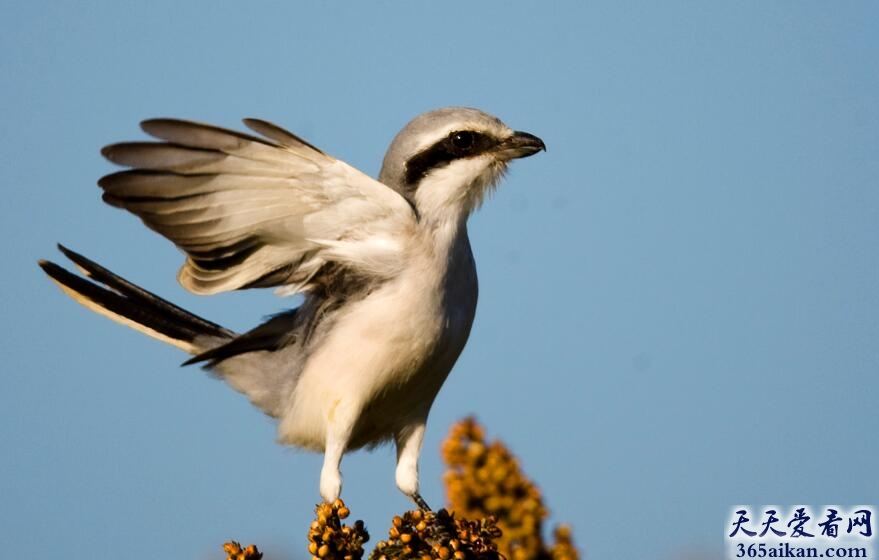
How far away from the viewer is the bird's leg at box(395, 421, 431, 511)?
6320 millimetres

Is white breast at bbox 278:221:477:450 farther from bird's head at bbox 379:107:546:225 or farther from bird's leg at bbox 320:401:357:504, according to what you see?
bird's head at bbox 379:107:546:225

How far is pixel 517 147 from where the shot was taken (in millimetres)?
6145

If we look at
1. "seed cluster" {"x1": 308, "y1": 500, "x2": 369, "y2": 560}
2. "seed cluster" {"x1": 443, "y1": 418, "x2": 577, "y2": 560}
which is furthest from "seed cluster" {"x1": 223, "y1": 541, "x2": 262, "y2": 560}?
"seed cluster" {"x1": 443, "y1": 418, "x2": 577, "y2": 560}

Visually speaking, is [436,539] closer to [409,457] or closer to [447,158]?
[409,457]

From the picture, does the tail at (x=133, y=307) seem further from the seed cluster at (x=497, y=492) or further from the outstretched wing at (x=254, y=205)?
the seed cluster at (x=497, y=492)

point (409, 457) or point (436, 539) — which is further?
point (409, 457)

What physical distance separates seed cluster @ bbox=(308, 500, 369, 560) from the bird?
72cm

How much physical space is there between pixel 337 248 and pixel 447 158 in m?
0.76

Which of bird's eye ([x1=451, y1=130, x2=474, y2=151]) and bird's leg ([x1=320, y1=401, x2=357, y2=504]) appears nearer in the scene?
bird's leg ([x1=320, y1=401, x2=357, y2=504])

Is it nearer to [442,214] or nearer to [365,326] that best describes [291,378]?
[365,326]

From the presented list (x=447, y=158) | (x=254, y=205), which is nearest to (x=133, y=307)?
(x=254, y=205)

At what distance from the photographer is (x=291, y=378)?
20.7 feet

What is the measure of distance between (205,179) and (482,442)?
79.9 inches

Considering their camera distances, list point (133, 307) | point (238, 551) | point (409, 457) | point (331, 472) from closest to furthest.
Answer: point (238, 551)
point (331, 472)
point (409, 457)
point (133, 307)
